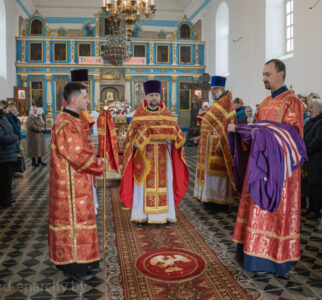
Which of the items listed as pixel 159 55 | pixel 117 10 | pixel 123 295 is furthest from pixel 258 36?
pixel 123 295

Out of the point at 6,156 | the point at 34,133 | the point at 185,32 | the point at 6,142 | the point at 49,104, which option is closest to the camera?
the point at 6,142

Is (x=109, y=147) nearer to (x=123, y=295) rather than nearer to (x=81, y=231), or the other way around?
(x=81, y=231)

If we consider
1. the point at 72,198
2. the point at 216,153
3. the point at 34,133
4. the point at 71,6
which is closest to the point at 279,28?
the point at 216,153

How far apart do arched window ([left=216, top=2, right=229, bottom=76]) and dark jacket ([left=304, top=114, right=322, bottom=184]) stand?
13.1 m

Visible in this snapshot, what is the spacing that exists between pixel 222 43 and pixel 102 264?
Answer: 16.0 metres

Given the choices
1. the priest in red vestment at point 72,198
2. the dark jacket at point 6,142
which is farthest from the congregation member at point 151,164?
the dark jacket at point 6,142

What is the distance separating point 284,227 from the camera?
3.03 m

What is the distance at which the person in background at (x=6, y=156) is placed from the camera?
16.5ft

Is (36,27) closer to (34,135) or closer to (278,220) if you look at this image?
(34,135)

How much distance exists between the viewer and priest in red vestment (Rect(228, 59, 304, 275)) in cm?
303

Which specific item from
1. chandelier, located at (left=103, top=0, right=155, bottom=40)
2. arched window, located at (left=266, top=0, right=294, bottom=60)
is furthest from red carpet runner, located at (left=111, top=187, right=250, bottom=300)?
arched window, located at (left=266, top=0, right=294, bottom=60)

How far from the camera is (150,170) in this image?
14.9ft

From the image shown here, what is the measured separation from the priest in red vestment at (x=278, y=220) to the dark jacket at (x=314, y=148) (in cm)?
162

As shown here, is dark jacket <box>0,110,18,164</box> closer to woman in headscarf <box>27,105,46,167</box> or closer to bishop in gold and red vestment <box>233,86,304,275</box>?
bishop in gold and red vestment <box>233,86,304,275</box>
